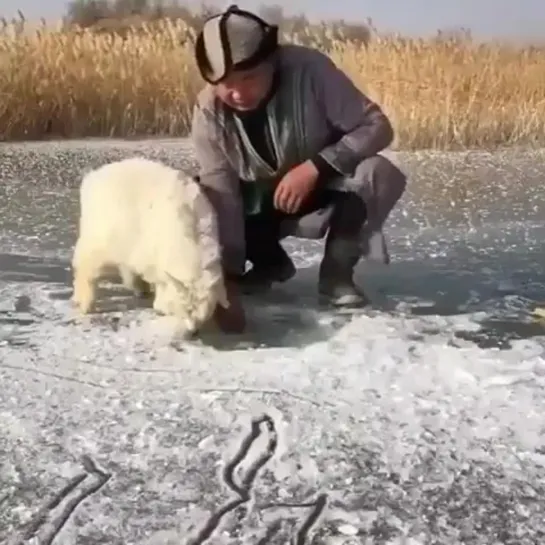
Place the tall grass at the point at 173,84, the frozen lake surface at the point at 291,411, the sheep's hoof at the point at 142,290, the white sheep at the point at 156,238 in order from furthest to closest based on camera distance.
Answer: the tall grass at the point at 173,84 → the sheep's hoof at the point at 142,290 → the white sheep at the point at 156,238 → the frozen lake surface at the point at 291,411

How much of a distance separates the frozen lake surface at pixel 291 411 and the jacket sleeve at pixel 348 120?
123mm

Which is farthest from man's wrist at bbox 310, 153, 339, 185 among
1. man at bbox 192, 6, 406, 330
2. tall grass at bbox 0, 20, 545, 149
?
tall grass at bbox 0, 20, 545, 149

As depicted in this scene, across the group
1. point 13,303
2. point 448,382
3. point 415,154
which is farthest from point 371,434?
point 415,154

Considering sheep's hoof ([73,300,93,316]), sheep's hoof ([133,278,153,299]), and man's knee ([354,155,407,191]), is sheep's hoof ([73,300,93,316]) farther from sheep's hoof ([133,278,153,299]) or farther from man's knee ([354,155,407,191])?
man's knee ([354,155,407,191])

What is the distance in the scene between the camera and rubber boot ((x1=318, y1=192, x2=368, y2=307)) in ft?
2.55

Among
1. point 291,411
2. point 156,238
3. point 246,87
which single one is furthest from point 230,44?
point 291,411

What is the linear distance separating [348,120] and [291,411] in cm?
26

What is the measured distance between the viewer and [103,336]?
2.32 feet

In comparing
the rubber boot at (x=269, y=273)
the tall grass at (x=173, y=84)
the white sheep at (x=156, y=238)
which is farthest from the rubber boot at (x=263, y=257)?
the tall grass at (x=173, y=84)

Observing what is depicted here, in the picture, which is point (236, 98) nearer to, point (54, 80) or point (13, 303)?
point (13, 303)

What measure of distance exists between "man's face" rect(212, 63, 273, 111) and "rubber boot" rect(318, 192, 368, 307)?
0.11 m

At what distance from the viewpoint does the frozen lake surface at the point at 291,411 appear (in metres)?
0.47

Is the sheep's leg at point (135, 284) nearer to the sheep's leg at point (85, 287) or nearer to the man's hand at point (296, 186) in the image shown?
the sheep's leg at point (85, 287)

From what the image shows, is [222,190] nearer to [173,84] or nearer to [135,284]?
[135,284]
